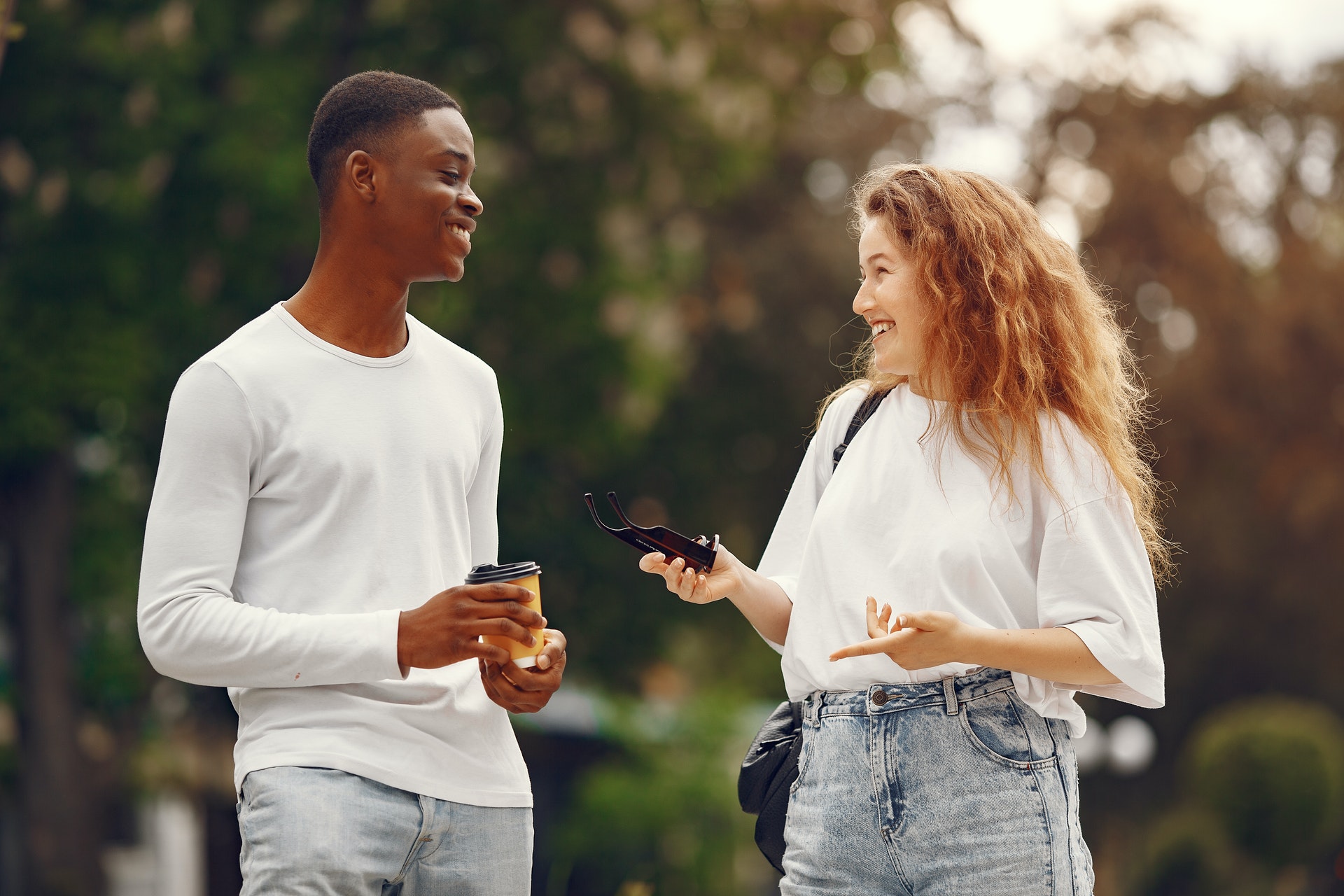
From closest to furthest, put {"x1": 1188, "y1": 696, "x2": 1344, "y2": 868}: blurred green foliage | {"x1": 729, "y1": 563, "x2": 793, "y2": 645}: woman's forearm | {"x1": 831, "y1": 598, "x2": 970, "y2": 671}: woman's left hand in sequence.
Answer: {"x1": 831, "y1": 598, "x2": 970, "y2": 671}: woman's left hand, {"x1": 729, "y1": 563, "x2": 793, "y2": 645}: woman's forearm, {"x1": 1188, "y1": 696, "x2": 1344, "y2": 868}: blurred green foliage

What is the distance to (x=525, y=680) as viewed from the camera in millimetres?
2672

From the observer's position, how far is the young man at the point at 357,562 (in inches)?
99.0

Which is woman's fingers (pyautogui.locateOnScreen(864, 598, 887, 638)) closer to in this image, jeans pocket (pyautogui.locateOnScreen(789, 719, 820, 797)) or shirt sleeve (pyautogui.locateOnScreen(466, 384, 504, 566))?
jeans pocket (pyautogui.locateOnScreen(789, 719, 820, 797))

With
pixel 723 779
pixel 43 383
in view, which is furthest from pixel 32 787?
pixel 723 779

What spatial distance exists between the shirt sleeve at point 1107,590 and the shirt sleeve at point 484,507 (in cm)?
108

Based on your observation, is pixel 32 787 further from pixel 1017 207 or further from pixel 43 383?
pixel 1017 207


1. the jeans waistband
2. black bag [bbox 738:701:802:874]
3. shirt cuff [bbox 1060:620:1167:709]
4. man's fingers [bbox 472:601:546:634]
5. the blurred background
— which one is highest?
the blurred background

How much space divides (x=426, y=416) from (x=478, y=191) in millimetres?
8638

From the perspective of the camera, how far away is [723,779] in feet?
39.2

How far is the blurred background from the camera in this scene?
33.5 feet

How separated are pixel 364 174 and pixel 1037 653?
151 centimetres

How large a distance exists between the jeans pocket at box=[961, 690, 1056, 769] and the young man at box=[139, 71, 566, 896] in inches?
29.9

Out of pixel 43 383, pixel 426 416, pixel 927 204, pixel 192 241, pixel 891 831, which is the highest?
pixel 192 241

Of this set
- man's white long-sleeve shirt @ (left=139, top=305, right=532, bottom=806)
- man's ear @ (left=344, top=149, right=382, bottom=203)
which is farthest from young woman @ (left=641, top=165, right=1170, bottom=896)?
man's ear @ (left=344, top=149, right=382, bottom=203)
